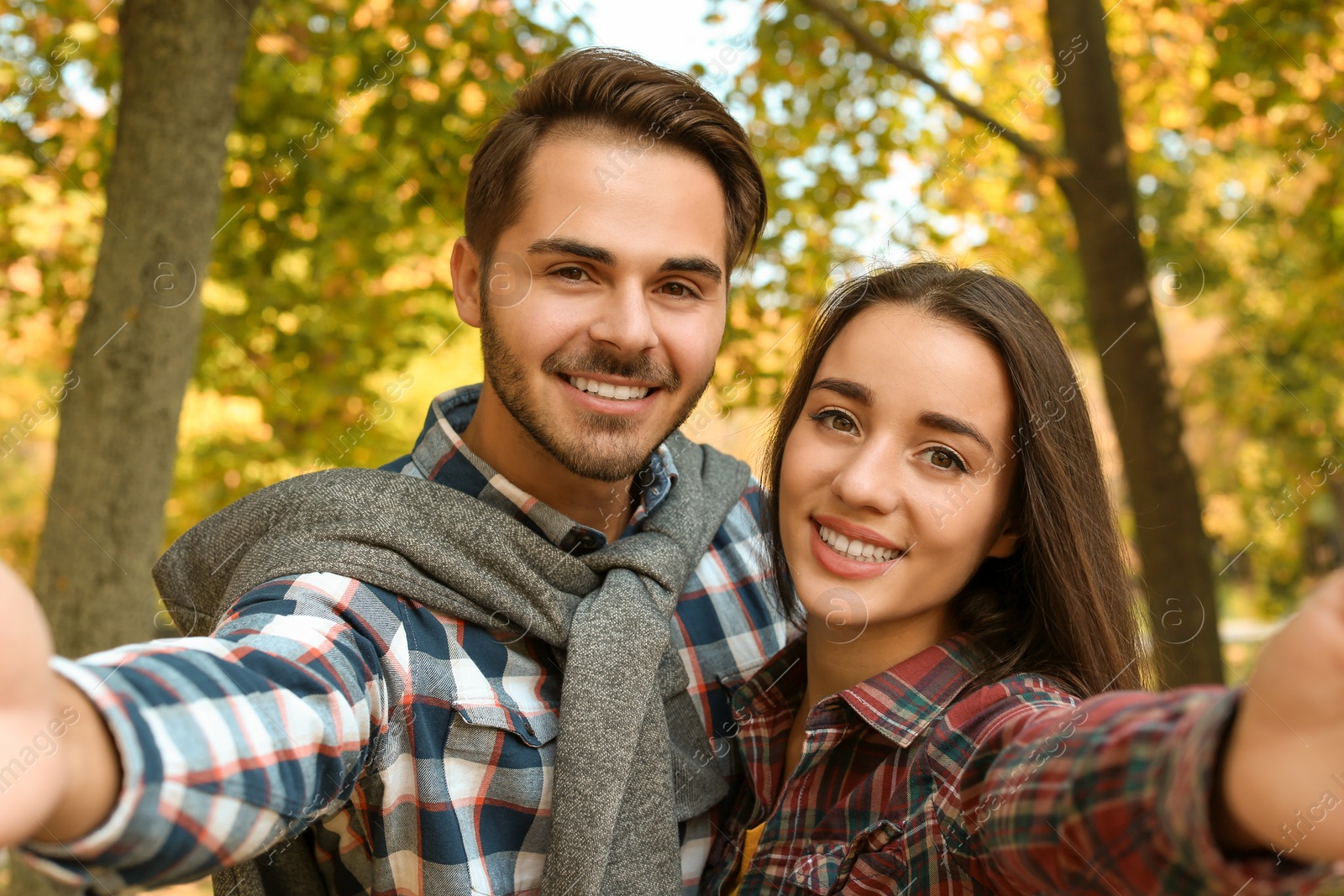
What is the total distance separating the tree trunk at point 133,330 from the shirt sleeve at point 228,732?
216 centimetres

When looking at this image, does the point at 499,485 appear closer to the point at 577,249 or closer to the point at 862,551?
the point at 577,249

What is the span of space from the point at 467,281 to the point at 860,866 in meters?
1.48

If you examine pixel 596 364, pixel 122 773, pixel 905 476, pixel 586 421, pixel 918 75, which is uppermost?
pixel 918 75

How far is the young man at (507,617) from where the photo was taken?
113 cm

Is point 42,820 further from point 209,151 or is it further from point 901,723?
point 209,151

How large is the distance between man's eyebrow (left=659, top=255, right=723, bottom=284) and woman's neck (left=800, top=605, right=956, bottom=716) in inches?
28.9

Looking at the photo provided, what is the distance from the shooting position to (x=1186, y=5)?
583 centimetres

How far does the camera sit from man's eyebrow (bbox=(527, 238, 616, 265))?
6.87ft

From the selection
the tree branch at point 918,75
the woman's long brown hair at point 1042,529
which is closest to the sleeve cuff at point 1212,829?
the woman's long brown hair at point 1042,529

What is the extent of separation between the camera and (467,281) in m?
2.43

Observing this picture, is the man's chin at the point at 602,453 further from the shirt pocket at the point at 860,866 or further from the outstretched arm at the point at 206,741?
the shirt pocket at the point at 860,866

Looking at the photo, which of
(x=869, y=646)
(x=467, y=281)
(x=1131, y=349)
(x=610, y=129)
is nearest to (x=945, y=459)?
(x=869, y=646)

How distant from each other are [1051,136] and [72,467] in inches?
258

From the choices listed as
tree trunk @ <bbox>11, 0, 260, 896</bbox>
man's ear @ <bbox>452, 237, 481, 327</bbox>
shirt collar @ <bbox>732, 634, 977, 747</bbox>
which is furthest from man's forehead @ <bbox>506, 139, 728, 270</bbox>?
tree trunk @ <bbox>11, 0, 260, 896</bbox>
